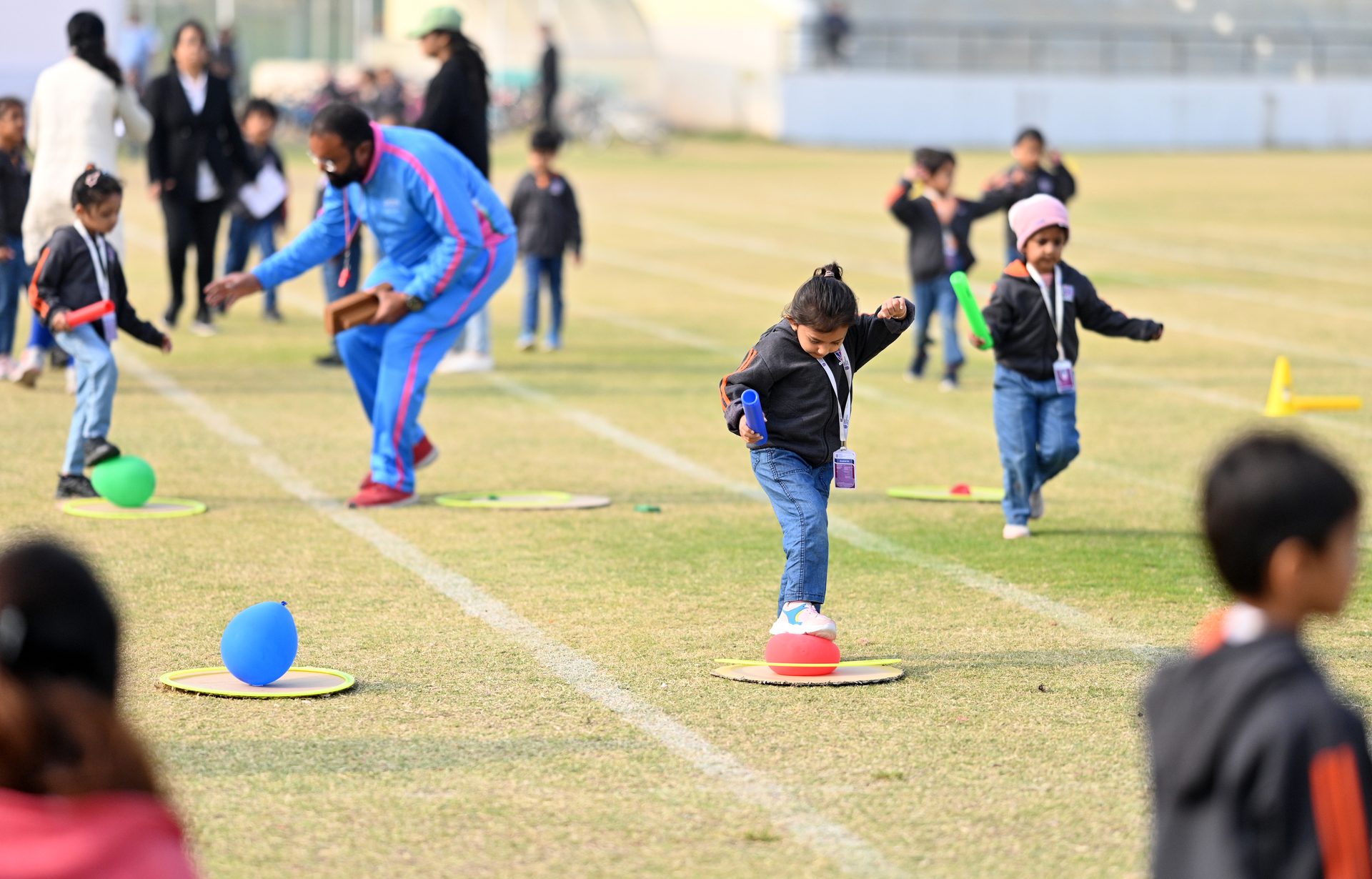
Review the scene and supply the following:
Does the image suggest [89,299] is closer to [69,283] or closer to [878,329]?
[69,283]

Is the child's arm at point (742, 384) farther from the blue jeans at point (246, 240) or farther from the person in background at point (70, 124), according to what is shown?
the blue jeans at point (246, 240)

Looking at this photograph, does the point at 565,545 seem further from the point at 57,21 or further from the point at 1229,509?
the point at 57,21

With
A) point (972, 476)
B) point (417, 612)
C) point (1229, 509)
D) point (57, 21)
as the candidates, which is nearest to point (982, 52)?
point (57, 21)


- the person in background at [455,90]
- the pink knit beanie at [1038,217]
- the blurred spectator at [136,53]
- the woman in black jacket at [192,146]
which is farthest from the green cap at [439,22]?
the blurred spectator at [136,53]

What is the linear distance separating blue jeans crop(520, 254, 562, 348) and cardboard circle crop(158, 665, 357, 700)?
9.76 m

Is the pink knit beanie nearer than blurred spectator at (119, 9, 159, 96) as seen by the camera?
Yes

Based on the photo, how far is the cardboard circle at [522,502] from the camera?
968 cm

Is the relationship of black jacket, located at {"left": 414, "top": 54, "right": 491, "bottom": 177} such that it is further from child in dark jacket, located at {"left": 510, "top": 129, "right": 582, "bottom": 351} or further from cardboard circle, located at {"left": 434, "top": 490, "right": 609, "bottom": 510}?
cardboard circle, located at {"left": 434, "top": 490, "right": 609, "bottom": 510}

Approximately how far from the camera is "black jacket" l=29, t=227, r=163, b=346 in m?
9.40

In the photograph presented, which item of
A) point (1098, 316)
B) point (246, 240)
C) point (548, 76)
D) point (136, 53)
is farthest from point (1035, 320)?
point (548, 76)

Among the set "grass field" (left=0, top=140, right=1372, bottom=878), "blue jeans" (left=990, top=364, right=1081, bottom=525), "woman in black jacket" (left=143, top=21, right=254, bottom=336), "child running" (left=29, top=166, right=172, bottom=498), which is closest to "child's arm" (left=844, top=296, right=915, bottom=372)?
"grass field" (left=0, top=140, right=1372, bottom=878)

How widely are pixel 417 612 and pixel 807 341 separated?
1.93m

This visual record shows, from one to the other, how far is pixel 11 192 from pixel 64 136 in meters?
0.93

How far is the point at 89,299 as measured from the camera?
31.1ft
